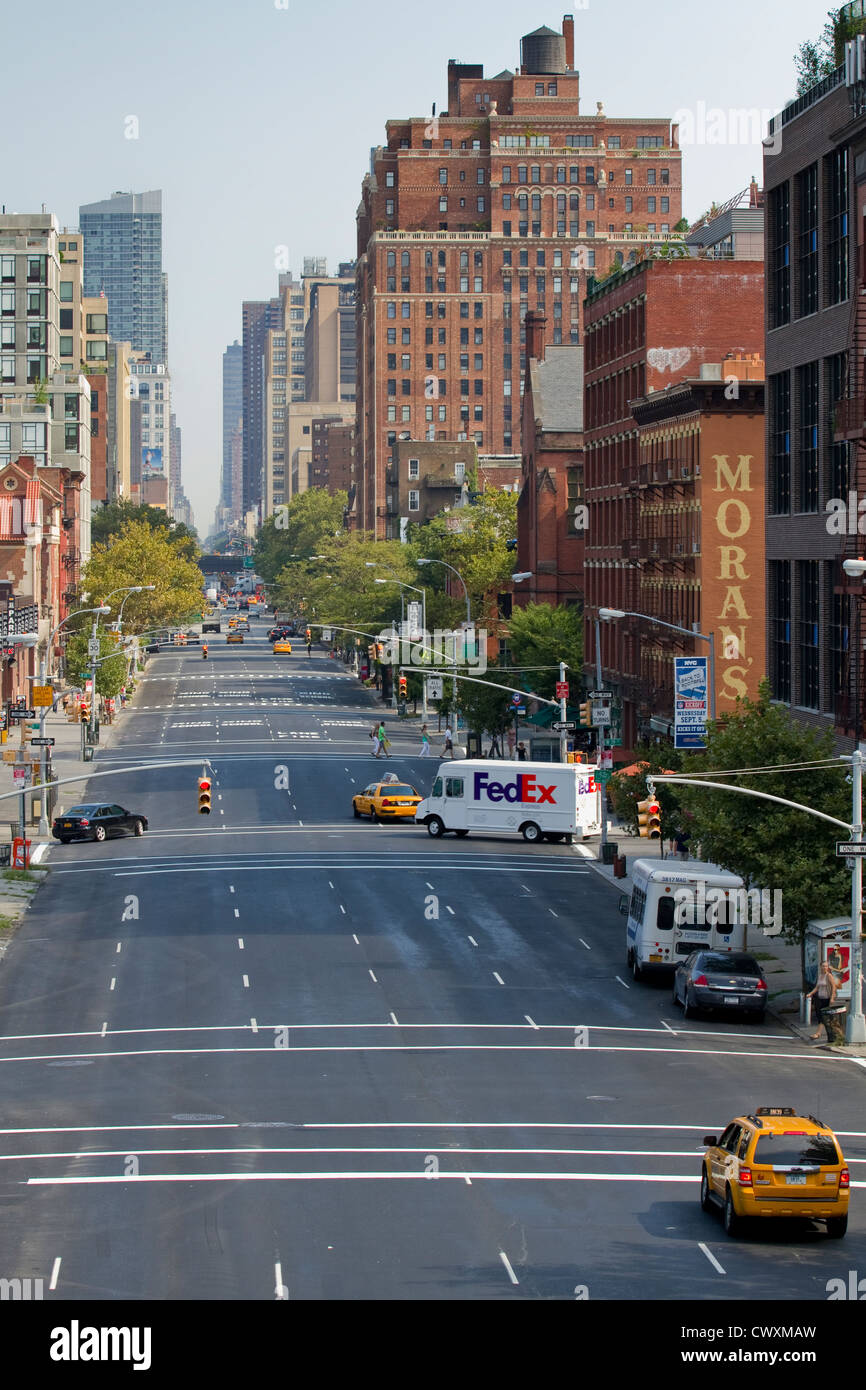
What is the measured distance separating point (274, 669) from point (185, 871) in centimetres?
9946

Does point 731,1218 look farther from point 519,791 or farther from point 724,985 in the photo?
point 519,791

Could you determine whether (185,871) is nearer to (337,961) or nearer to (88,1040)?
(337,961)

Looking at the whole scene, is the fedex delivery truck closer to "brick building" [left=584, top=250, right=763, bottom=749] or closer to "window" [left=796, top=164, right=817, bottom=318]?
"brick building" [left=584, top=250, right=763, bottom=749]

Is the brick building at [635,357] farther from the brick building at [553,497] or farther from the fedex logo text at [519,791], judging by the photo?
the brick building at [553,497]

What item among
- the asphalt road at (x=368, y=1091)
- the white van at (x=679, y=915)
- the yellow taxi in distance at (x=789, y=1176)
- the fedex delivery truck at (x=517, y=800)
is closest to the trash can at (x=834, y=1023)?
the asphalt road at (x=368, y=1091)

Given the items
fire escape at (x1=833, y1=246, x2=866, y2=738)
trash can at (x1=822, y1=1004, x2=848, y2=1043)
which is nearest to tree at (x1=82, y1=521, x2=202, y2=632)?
fire escape at (x1=833, y1=246, x2=866, y2=738)

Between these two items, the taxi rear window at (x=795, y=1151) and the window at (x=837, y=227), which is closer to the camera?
the taxi rear window at (x=795, y=1151)

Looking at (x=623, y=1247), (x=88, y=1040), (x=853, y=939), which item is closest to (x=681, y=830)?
(x=853, y=939)

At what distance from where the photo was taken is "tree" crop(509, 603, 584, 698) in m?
96.7

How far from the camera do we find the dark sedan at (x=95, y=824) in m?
69.2

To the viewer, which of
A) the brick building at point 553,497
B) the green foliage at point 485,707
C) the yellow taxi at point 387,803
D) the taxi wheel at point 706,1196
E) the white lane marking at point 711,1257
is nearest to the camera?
the white lane marking at point 711,1257

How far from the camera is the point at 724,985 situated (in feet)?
129

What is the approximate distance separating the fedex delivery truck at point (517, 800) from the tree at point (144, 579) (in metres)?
71.6

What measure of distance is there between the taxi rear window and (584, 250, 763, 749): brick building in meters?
53.3
